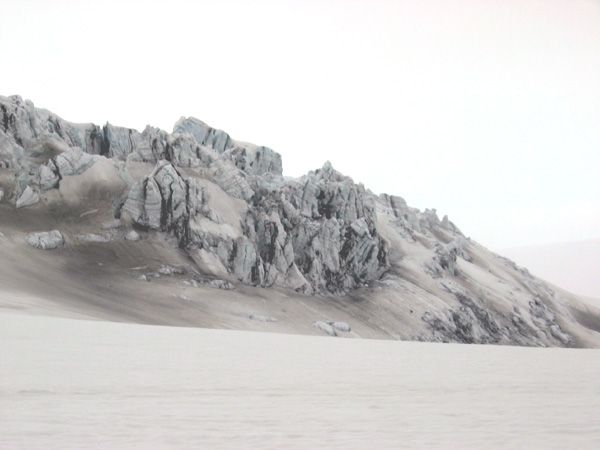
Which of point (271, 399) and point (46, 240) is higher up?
point (271, 399)

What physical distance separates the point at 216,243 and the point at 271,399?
5871 centimetres

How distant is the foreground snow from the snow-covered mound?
28.5 m

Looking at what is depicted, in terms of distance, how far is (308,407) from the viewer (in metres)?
11.3

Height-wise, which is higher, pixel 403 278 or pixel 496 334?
pixel 403 278

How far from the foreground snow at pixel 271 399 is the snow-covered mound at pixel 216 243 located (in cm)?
2850

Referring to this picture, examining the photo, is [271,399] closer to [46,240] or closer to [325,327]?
[325,327]

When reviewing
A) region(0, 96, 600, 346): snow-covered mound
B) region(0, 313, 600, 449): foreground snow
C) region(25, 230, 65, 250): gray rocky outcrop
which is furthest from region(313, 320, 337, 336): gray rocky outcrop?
region(0, 313, 600, 449): foreground snow

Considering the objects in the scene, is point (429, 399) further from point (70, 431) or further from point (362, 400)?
point (70, 431)

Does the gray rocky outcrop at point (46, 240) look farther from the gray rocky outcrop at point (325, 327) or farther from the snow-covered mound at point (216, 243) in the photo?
the gray rocky outcrop at point (325, 327)

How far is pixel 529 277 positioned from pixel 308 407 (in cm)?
12688

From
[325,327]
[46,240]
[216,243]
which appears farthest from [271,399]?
[216,243]

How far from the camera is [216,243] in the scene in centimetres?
6975

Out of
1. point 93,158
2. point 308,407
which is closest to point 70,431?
point 308,407

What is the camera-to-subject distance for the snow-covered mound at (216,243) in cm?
6050
